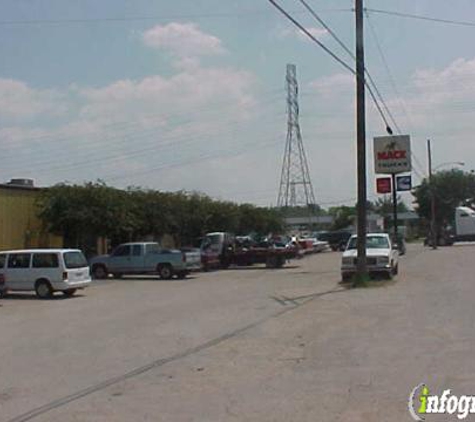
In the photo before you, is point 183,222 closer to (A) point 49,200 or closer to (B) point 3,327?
(A) point 49,200

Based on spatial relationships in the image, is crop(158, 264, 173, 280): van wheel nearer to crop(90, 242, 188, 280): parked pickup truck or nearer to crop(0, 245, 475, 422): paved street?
crop(90, 242, 188, 280): parked pickup truck

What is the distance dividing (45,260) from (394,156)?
28046 mm

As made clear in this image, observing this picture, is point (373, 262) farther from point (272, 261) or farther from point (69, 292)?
point (272, 261)

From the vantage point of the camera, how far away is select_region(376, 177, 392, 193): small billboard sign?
5509 cm

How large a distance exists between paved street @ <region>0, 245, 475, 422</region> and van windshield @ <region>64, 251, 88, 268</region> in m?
3.32

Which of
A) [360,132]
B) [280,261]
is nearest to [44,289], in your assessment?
[360,132]

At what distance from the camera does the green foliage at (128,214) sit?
137ft

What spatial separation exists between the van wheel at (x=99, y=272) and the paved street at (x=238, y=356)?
1477 cm

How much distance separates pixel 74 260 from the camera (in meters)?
28.7

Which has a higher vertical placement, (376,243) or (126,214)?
(126,214)

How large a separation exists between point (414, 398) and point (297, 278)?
2559 cm

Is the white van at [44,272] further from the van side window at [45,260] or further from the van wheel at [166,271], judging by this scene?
the van wheel at [166,271]

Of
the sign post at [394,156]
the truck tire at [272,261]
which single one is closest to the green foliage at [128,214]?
the truck tire at [272,261]
